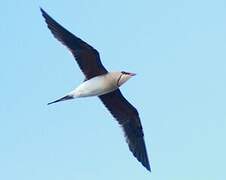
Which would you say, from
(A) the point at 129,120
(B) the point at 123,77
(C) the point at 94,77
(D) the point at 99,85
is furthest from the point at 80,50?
(A) the point at 129,120

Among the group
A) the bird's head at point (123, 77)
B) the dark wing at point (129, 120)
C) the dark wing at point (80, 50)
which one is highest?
the dark wing at point (80, 50)

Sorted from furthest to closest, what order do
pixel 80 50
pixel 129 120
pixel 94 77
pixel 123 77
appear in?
1. pixel 129 120
2. pixel 123 77
3. pixel 94 77
4. pixel 80 50

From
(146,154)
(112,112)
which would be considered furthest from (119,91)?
(146,154)

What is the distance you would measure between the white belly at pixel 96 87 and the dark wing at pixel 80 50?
0.69 ft

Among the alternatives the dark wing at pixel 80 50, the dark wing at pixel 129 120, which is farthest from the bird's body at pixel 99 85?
the dark wing at pixel 129 120

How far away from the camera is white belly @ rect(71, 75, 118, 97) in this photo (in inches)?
766

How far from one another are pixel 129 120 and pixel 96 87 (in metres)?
2.19

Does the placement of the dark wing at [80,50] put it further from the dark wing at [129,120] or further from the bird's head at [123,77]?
the dark wing at [129,120]

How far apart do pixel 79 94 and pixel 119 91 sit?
1.97 metres

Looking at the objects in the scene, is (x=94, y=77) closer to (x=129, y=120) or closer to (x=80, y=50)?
(x=80, y=50)

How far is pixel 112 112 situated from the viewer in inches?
833

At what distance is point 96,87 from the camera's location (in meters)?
19.7

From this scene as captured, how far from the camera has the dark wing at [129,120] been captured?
21.1m

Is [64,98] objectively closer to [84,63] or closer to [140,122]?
[84,63]
